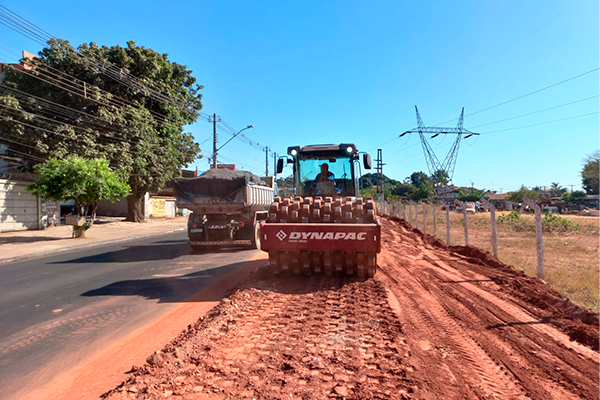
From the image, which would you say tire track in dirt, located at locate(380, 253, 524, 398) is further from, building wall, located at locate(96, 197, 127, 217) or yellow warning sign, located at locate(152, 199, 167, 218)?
building wall, located at locate(96, 197, 127, 217)

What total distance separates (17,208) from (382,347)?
81.1 feet

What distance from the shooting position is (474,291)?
6.34 metres

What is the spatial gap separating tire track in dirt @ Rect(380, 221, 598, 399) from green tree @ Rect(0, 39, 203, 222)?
21.9 m

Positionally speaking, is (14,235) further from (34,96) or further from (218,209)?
(218,209)

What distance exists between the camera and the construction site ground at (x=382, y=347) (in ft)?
10.6

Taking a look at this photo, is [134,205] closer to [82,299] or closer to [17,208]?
[17,208]

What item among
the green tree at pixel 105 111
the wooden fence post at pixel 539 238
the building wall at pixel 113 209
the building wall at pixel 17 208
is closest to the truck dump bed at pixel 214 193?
the wooden fence post at pixel 539 238

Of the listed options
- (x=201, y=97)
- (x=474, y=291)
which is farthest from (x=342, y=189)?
(x=201, y=97)

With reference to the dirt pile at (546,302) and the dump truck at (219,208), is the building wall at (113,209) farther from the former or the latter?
the dirt pile at (546,302)

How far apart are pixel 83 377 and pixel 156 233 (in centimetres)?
1979

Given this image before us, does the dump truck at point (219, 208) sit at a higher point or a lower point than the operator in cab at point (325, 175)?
lower

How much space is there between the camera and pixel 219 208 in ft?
42.2

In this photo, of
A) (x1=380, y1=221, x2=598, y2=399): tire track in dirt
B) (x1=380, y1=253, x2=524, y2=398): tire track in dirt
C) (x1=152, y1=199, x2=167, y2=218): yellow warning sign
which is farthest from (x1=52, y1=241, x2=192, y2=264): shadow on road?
(x1=152, y1=199, x2=167, y2=218): yellow warning sign

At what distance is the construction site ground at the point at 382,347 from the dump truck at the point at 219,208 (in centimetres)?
623
